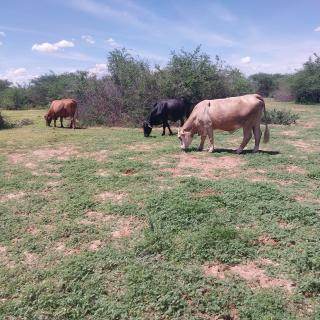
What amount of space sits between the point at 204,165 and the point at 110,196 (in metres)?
2.86

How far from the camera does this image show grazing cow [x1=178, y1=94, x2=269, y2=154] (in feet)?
32.6

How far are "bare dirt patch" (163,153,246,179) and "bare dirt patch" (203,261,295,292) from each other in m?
3.55

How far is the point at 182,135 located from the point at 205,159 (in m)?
1.68

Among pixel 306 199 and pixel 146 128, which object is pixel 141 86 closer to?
pixel 146 128

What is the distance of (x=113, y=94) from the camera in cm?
2094

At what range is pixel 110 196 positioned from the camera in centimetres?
707

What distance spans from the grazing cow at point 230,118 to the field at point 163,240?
1102 millimetres

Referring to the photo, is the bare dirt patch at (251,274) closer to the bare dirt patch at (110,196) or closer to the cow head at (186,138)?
the bare dirt patch at (110,196)

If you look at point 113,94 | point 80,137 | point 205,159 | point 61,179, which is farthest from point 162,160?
point 113,94

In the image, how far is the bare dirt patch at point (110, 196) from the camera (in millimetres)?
6893

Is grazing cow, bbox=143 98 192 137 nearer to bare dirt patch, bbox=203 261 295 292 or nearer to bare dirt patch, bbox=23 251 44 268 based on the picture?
bare dirt patch, bbox=23 251 44 268

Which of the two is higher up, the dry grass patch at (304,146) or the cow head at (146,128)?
the cow head at (146,128)

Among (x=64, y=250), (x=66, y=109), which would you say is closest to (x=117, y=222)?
(x=64, y=250)

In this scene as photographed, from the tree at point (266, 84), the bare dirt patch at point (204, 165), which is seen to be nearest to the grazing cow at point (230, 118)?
the bare dirt patch at point (204, 165)
